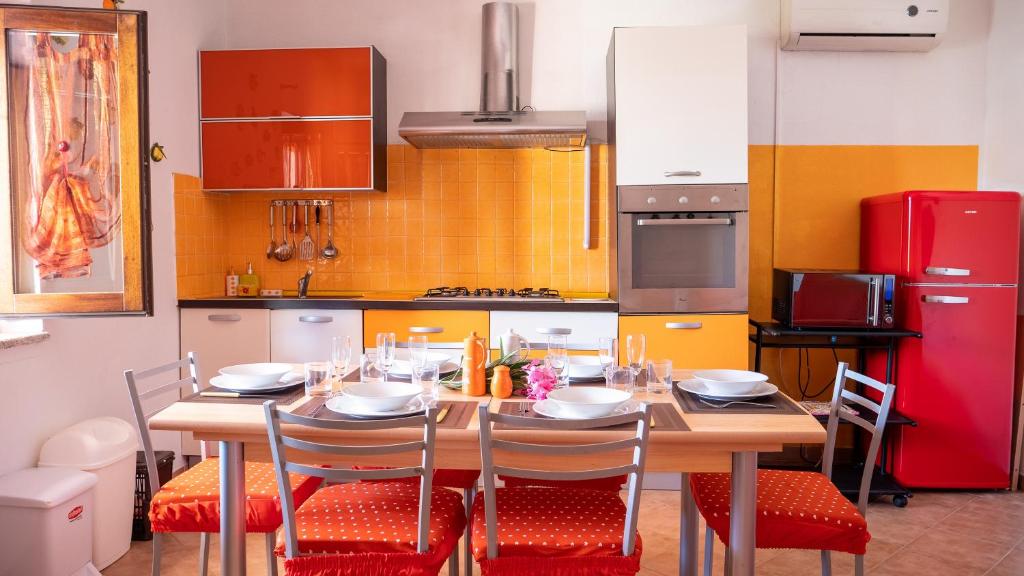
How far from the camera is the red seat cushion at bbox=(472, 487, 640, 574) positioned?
175 centimetres

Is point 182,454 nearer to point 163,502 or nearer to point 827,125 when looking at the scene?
point 163,502

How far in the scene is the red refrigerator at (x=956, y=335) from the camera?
3.41 meters

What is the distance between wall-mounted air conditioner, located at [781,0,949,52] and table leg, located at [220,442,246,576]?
323 cm

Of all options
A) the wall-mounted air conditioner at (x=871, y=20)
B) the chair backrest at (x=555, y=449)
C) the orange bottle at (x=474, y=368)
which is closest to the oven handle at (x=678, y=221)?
the wall-mounted air conditioner at (x=871, y=20)

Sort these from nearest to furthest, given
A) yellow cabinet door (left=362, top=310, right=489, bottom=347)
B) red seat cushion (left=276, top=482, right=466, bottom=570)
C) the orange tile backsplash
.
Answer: red seat cushion (left=276, top=482, right=466, bottom=570), yellow cabinet door (left=362, top=310, right=489, bottom=347), the orange tile backsplash

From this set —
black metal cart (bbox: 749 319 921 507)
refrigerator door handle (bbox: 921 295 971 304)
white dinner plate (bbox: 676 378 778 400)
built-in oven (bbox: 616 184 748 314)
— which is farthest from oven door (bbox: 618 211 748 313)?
white dinner plate (bbox: 676 378 778 400)

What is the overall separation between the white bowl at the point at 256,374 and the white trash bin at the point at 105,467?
76cm

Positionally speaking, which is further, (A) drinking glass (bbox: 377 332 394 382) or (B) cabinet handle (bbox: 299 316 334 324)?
(B) cabinet handle (bbox: 299 316 334 324)

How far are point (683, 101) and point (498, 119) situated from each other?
33.1 inches

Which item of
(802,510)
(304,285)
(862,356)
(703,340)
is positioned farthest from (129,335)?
(862,356)

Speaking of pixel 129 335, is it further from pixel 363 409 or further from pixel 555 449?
pixel 555 449

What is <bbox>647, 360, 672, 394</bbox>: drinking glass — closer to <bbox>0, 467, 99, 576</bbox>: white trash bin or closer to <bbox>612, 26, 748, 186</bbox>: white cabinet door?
<bbox>612, 26, 748, 186</bbox>: white cabinet door

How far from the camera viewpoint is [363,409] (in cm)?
188

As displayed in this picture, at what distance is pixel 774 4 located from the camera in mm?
4012
